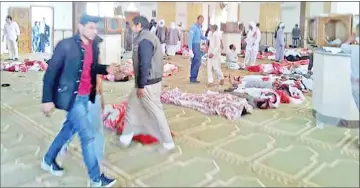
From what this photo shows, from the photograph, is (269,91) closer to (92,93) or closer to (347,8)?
(347,8)

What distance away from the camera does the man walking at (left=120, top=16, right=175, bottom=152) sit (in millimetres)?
3418

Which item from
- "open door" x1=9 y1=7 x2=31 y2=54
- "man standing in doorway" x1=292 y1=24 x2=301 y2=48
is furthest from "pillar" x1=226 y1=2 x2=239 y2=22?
"open door" x1=9 y1=7 x2=31 y2=54

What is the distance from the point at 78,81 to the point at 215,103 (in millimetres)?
2773

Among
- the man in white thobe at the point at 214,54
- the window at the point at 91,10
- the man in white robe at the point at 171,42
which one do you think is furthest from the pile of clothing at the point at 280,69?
the man in white robe at the point at 171,42

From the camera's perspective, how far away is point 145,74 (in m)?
3.40

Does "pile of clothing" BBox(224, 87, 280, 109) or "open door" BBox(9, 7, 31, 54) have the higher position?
"open door" BBox(9, 7, 31, 54)

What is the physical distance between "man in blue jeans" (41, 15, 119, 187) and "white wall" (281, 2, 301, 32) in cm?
1556

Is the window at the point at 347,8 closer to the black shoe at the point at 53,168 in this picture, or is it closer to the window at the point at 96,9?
the window at the point at 96,9

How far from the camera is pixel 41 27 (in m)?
16.1

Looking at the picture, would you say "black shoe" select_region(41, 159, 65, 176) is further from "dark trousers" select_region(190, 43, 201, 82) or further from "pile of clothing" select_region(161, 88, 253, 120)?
"dark trousers" select_region(190, 43, 201, 82)

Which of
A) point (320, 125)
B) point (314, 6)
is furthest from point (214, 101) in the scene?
point (314, 6)

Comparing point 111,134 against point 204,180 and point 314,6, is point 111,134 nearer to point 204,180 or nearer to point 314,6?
point 204,180

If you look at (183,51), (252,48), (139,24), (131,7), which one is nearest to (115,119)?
(139,24)

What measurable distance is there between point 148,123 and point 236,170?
1.02 m
